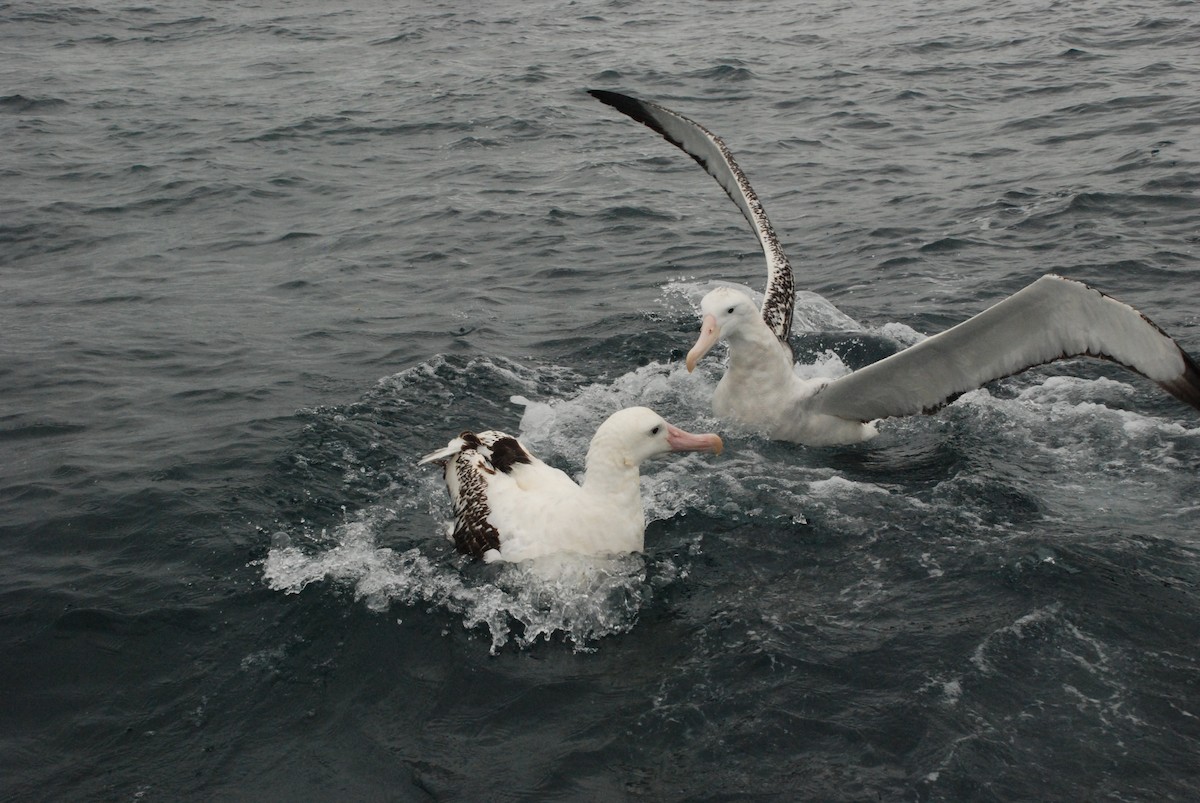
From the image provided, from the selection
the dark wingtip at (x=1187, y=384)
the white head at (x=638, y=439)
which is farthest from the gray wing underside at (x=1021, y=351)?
the white head at (x=638, y=439)

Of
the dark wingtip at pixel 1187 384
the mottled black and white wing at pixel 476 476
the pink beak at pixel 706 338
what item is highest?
the dark wingtip at pixel 1187 384

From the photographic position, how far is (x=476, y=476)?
7.13m

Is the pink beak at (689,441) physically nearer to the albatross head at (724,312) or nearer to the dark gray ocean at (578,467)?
the dark gray ocean at (578,467)

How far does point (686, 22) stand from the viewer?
84.9 ft

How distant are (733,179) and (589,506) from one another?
5354 millimetres

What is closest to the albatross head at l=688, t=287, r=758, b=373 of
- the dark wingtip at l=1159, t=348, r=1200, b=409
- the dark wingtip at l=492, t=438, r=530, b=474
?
the dark wingtip at l=492, t=438, r=530, b=474

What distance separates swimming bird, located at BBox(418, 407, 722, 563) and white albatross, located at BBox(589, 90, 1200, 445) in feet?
3.84

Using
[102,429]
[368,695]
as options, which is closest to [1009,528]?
[368,695]

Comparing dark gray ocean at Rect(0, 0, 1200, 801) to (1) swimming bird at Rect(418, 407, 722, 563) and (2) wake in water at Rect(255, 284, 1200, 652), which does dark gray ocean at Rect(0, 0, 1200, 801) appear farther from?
(1) swimming bird at Rect(418, 407, 722, 563)

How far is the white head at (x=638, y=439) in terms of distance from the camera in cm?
652

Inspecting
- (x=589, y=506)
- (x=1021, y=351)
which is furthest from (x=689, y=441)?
(x=1021, y=351)

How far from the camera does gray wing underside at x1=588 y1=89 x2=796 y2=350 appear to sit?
9523 mm

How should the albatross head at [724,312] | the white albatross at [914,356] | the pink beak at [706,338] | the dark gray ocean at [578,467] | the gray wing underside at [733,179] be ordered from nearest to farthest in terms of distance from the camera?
the dark gray ocean at [578,467] < the white albatross at [914,356] < the pink beak at [706,338] < the albatross head at [724,312] < the gray wing underside at [733,179]

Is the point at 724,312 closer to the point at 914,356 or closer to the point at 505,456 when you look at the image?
the point at 914,356
